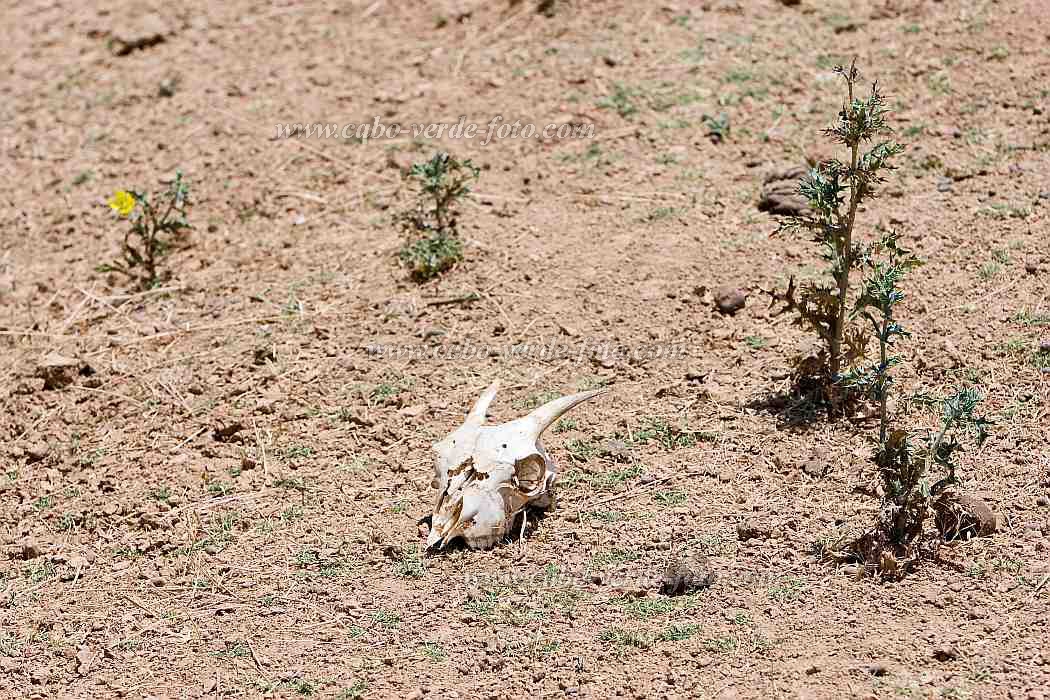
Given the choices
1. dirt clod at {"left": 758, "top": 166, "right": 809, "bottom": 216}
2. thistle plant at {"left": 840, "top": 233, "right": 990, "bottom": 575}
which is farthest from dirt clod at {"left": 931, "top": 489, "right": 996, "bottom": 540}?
dirt clod at {"left": 758, "top": 166, "right": 809, "bottom": 216}

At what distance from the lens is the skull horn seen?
13.4 feet

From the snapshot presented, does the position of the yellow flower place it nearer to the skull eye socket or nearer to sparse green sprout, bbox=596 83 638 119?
sparse green sprout, bbox=596 83 638 119

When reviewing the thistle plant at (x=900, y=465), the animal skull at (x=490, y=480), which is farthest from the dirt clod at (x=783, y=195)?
the animal skull at (x=490, y=480)

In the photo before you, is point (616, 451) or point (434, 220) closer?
point (616, 451)

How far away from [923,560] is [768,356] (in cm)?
106

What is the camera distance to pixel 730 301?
15.6 ft

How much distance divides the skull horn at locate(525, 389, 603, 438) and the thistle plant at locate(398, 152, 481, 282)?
3.51 feet

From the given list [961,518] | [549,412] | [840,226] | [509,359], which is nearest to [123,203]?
[509,359]

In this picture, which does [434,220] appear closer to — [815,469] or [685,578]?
[815,469]

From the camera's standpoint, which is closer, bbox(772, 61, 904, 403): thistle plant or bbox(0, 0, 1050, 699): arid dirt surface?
bbox(0, 0, 1050, 699): arid dirt surface

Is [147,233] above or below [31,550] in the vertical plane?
above

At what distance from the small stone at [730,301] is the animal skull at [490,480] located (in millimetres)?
937

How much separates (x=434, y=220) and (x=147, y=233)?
1.23m

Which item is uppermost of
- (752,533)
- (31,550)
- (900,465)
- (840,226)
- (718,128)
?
(840,226)
